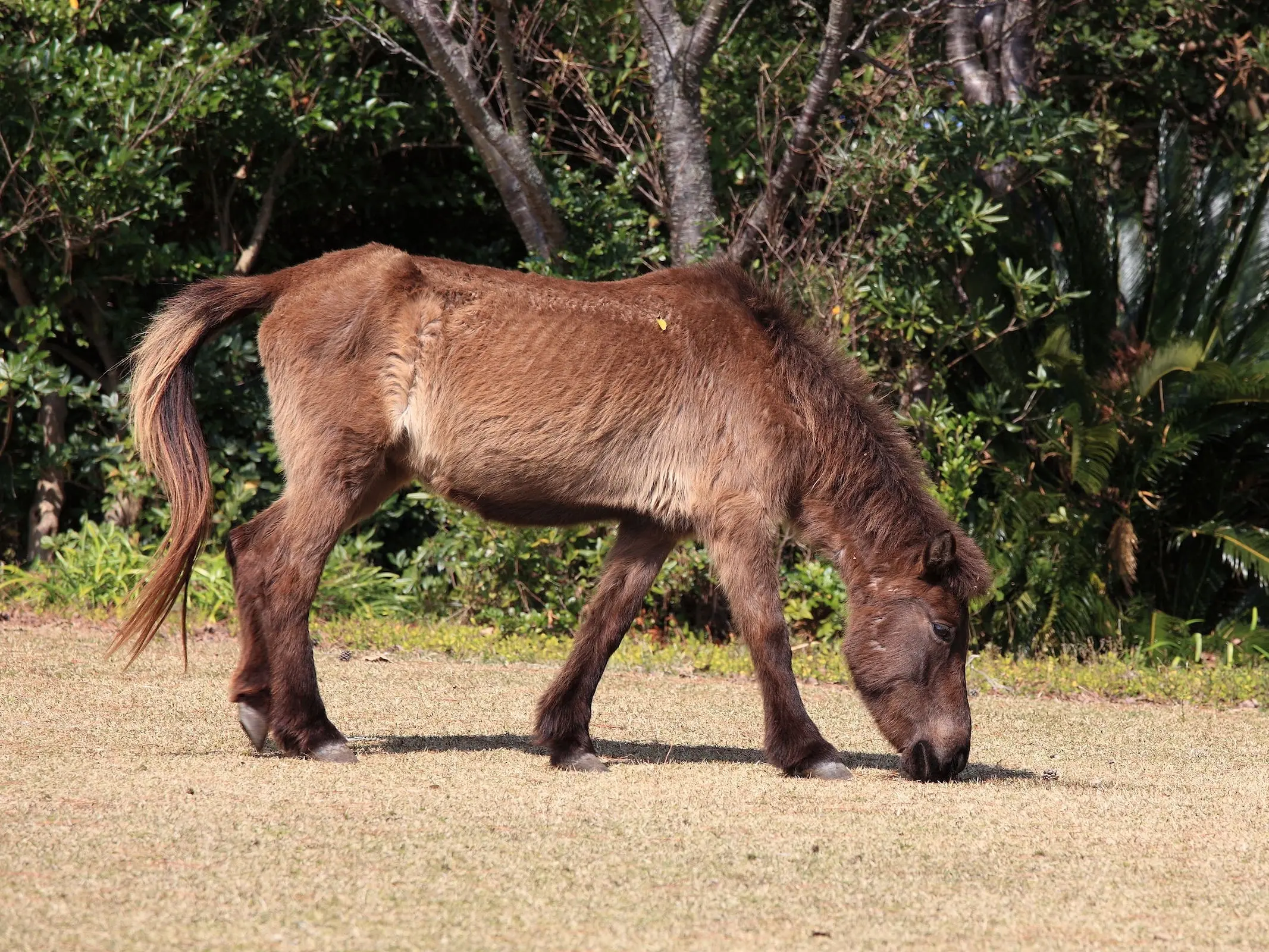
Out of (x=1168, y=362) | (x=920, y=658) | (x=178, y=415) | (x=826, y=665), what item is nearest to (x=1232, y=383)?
(x=1168, y=362)

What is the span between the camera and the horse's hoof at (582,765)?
5528 mm

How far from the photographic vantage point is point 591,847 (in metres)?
4.18

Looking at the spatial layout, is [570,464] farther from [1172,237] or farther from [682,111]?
[1172,237]

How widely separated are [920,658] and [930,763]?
16.1 inches

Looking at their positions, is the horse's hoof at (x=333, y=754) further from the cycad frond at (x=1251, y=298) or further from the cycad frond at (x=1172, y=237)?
the cycad frond at (x=1251, y=298)

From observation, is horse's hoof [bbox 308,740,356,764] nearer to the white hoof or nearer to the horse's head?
the white hoof

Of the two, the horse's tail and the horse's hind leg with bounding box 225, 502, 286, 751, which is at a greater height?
the horse's tail

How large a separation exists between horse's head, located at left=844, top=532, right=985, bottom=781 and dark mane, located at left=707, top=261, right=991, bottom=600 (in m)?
0.08

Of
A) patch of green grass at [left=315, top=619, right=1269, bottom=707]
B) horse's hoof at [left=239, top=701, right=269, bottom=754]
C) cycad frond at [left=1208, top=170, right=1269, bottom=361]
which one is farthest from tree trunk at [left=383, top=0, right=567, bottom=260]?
horse's hoof at [left=239, top=701, right=269, bottom=754]

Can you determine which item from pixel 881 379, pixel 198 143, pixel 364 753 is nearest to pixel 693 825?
pixel 364 753

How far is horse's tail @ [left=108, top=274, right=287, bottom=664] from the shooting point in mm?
5621

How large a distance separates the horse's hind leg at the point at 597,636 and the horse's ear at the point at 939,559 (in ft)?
3.34

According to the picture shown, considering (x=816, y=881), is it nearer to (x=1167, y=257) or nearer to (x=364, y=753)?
(x=364, y=753)

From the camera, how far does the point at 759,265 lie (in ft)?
34.6
